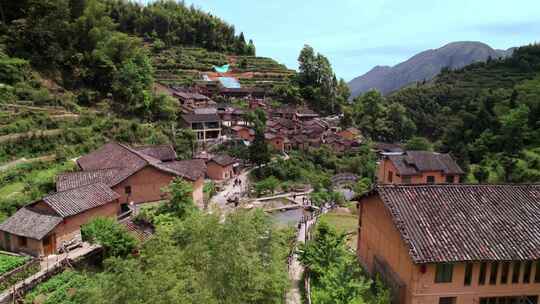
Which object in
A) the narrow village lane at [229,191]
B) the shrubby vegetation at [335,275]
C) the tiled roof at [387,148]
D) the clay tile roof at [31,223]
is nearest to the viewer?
the shrubby vegetation at [335,275]

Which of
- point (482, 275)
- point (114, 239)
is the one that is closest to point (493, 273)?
point (482, 275)

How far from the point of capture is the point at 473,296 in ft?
41.9

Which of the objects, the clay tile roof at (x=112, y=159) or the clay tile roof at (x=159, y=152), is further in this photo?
the clay tile roof at (x=159, y=152)

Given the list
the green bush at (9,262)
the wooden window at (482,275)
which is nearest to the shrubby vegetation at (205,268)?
the green bush at (9,262)

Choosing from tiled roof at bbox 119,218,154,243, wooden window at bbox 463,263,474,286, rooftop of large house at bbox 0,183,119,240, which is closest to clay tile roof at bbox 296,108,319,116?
rooftop of large house at bbox 0,183,119,240

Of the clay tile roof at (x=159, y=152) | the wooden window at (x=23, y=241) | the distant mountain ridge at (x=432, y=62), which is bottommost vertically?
the wooden window at (x=23, y=241)

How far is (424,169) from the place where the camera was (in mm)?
30188

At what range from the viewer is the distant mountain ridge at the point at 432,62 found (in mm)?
163900

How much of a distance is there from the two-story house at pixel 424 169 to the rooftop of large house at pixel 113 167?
15828 mm

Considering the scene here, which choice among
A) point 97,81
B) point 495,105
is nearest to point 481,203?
point 97,81

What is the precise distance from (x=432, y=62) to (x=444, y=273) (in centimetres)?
18180

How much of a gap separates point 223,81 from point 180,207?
52909 millimetres

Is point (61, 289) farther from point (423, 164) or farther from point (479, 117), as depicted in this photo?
point (479, 117)

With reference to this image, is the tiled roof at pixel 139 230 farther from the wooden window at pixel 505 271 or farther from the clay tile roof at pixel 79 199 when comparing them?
the wooden window at pixel 505 271
